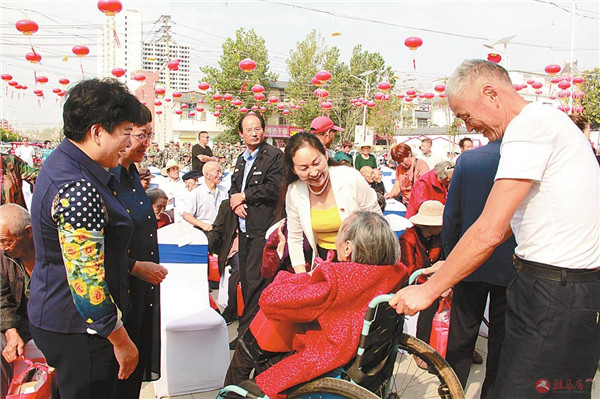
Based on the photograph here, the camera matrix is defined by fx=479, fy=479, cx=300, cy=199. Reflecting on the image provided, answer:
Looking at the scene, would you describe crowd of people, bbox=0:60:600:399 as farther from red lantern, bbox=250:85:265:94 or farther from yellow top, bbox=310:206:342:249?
red lantern, bbox=250:85:265:94

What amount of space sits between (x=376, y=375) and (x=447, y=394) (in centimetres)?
38

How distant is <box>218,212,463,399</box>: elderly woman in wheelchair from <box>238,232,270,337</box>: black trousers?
1.70 metres

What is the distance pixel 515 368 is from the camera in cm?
175

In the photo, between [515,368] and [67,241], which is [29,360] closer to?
[67,241]

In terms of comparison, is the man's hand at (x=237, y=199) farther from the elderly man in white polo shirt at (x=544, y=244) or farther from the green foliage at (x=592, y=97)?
the green foliage at (x=592, y=97)

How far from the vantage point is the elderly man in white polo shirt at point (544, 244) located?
5.33 feet

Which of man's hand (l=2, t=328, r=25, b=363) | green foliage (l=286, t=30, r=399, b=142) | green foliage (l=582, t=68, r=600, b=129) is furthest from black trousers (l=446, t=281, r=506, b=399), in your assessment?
green foliage (l=286, t=30, r=399, b=142)

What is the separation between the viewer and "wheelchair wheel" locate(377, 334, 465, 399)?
2.08m

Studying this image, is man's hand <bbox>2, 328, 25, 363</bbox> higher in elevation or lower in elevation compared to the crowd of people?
lower

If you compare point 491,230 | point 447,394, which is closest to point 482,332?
point 447,394

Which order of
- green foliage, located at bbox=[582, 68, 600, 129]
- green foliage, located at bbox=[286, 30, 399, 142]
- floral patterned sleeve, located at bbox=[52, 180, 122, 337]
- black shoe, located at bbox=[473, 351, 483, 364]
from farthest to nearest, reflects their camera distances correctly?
1. green foliage, located at bbox=[286, 30, 399, 142]
2. green foliage, located at bbox=[582, 68, 600, 129]
3. black shoe, located at bbox=[473, 351, 483, 364]
4. floral patterned sleeve, located at bbox=[52, 180, 122, 337]

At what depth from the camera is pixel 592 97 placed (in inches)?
1036

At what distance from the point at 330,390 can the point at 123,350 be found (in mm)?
796

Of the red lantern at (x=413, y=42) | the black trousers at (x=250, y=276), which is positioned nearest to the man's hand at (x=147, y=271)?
the black trousers at (x=250, y=276)
